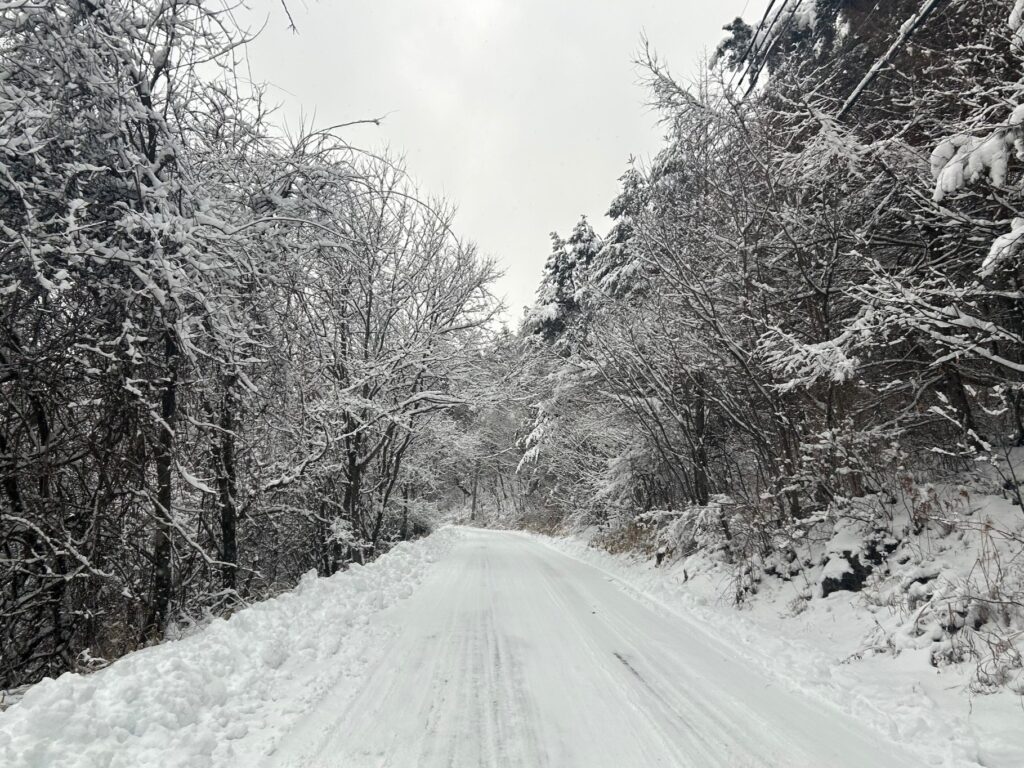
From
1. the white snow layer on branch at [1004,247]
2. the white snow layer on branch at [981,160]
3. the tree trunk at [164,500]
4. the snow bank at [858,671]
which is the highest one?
the white snow layer on branch at [981,160]

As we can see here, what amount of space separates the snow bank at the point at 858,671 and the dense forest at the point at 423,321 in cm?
52

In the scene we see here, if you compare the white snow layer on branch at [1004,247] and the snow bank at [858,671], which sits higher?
the white snow layer on branch at [1004,247]

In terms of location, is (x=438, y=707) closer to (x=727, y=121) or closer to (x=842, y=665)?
(x=842, y=665)

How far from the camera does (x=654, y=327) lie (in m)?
10.9

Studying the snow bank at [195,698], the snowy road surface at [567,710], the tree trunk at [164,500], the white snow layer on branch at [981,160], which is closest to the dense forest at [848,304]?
the white snow layer on branch at [981,160]

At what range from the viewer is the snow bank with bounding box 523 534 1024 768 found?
11.5ft

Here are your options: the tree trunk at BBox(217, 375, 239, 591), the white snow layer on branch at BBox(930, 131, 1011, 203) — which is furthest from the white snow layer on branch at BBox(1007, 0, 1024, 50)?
the tree trunk at BBox(217, 375, 239, 591)

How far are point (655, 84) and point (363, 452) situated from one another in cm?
1012

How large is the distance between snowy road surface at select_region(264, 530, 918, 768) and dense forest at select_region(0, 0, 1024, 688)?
197cm

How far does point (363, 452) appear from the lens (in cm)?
1338

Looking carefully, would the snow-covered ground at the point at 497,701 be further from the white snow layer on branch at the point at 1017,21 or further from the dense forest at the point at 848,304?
the white snow layer on branch at the point at 1017,21

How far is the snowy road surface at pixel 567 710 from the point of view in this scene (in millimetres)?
3223

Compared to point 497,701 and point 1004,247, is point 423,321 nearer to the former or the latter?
point 497,701

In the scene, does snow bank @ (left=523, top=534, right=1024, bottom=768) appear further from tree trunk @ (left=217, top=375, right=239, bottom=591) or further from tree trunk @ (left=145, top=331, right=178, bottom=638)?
tree trunk @ (left=217, top=375, right=239, bottom=591)
